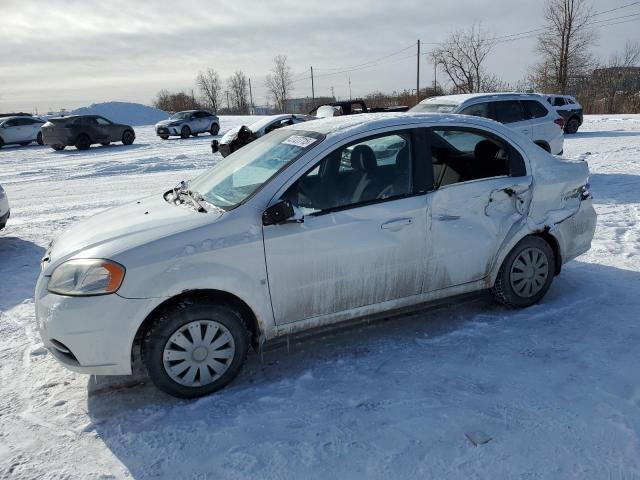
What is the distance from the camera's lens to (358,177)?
3686 millimetres

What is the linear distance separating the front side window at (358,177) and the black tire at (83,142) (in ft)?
67.3

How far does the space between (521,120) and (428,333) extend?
750 cm

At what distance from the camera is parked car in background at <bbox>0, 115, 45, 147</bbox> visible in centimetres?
2377

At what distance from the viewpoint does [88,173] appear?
46.6ft

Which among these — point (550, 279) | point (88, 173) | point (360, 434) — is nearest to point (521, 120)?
point (550, 279)

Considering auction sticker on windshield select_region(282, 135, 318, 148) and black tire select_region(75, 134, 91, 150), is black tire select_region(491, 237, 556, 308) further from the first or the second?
black tire select_region(75, 134, 91, 150)

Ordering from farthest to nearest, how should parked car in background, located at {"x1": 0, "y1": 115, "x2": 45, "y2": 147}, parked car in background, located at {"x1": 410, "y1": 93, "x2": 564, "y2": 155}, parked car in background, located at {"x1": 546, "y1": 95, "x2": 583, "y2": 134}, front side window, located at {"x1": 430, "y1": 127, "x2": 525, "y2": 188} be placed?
parked car in background, located at {"x1": 0, "y1": 115, "x2": 45, "y2": 147}
parked car in background, located at {"x1": 546, "y1": 95, "x2": 583, "y2": 134}
parked car in background, located at {"x1": 410, "y1": 93, "x2": 564, "y2": 155}
front side window, located at {"x1": 430, "y1": 127, "x2": 525, "y2": 188}

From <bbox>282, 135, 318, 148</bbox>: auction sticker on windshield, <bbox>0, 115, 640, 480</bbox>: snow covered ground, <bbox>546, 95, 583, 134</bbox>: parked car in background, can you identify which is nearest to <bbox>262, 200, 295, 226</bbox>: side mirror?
<bbox>282, 135, 318, 148</bbox>: auction sticker on windshield

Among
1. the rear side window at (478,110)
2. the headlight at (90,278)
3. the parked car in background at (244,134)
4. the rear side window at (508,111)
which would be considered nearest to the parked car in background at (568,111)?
the parked car in background at (244,134)

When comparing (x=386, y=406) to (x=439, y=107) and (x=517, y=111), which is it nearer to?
(x=439, y=107)

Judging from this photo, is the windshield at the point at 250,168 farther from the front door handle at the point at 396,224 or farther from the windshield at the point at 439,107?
the windshield at the point at 439,107

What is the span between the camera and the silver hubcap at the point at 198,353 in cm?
320

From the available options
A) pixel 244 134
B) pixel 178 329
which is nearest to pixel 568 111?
pixel 244 134

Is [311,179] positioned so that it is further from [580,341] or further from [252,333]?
[580,341]
